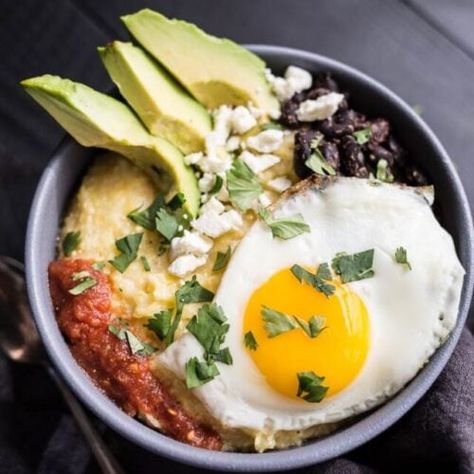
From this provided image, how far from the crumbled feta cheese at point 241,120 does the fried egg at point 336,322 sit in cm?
28

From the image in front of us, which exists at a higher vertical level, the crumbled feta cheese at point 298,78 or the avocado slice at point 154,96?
the crumbled feta cheese at point 298,78

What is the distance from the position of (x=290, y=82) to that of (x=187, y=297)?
1.77ft

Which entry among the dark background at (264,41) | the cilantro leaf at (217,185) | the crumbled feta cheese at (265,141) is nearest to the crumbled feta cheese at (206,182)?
the cilantro leaf at (217,185)

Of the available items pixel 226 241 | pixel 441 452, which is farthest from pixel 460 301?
pixel 226 241

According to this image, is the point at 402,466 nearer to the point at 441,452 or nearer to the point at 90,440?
the point at 441,452

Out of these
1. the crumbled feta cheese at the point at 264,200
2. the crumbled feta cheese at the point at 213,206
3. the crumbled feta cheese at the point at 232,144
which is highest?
the crumbled feta cheese at the point at 232,144

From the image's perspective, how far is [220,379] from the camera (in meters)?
1.78

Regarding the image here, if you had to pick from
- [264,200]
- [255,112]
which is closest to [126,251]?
[264,200]

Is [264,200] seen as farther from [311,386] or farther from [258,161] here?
[311,386]

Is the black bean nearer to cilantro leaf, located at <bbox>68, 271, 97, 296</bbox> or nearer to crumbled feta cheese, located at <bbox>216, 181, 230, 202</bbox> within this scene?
crumbled feta cheese, located at <bbox>216, 181, 230, 202</bbox>

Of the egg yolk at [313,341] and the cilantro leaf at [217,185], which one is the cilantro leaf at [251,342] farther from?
the cilantro leaf at [217,185]

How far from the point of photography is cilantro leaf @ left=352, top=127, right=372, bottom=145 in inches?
76.7

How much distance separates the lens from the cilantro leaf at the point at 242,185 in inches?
74.5

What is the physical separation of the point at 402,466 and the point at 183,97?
35.8 inches
